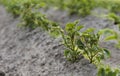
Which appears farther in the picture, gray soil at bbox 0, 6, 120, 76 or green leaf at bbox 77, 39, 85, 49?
gray soil at bbox 0, 6, 120, 76

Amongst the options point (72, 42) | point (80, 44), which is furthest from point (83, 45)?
point (72, 42)

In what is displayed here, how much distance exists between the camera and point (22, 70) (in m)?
3.60

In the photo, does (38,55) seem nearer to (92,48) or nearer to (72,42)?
(72,42)

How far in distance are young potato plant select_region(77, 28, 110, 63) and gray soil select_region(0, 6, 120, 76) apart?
10 cm

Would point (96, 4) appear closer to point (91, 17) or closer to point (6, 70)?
point (91, 17)

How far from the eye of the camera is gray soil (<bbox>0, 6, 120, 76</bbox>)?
11.0 ft

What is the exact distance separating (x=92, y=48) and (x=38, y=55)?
2.99 ft

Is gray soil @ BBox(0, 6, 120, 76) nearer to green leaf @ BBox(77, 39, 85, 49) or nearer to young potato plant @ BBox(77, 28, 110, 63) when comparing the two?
young potato plant @ BBox(77, 28, 110, 63)

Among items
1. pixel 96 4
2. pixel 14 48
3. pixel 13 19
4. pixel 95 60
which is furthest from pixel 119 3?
pixel 95 60

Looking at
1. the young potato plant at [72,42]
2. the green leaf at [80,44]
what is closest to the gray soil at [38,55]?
the young potato plant at [72,42]

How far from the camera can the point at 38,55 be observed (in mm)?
3873

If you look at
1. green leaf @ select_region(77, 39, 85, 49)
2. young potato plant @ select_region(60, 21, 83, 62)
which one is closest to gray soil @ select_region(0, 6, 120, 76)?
young potato plant @ select_region(60, 21, 83, 62)

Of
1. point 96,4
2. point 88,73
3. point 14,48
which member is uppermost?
point 88,73

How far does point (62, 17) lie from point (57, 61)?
2.46 m
